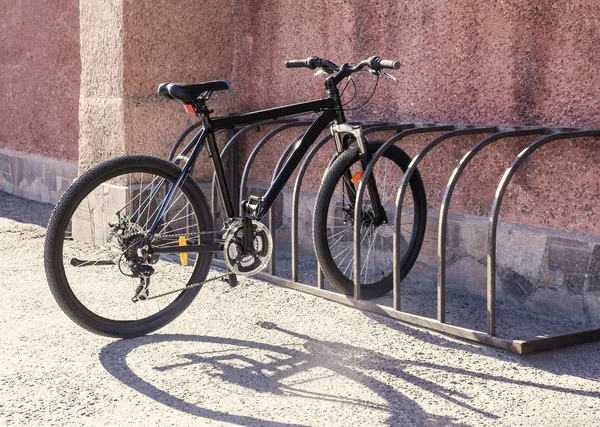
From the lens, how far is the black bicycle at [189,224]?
12.8 ft

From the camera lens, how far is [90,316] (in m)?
3.90

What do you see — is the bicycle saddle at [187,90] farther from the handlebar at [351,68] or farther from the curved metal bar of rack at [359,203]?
the curved metal bar of rack at [359,203]

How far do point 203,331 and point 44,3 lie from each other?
15.8ft

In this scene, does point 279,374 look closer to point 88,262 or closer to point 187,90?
point 88,262

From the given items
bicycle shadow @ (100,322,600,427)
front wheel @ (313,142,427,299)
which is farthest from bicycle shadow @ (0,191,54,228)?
bicycle shadow @ (100,322,600,427)

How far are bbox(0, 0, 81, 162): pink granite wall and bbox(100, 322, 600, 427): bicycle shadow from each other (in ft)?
13.8

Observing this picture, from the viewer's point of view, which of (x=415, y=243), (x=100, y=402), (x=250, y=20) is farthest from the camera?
(x=250, y=20)

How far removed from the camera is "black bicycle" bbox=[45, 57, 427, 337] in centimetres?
391

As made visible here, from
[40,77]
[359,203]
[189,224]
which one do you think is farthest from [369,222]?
[40,77]

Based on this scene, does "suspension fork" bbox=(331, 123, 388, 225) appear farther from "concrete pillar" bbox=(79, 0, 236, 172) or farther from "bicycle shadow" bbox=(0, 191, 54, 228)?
"bicycle shadow" bbox=(0, 191, 54, 228)

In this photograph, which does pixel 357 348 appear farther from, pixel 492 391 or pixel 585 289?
pixel 585 289

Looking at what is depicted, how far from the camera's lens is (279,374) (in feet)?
11.9

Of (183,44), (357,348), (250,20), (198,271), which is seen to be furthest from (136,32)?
(357,348)

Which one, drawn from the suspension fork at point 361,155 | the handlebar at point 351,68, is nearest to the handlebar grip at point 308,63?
the handlebar at point 351,68
